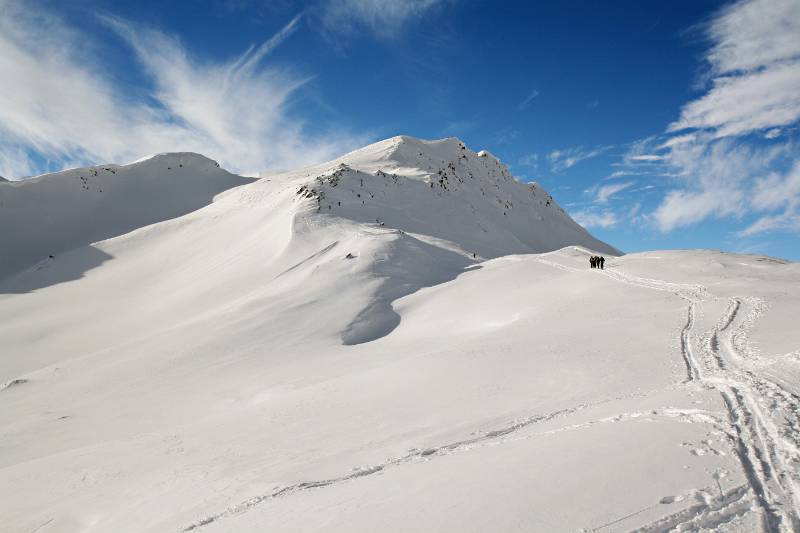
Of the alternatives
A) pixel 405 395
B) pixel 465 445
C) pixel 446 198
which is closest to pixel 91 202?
pixel 446 198

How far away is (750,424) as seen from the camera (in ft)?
23.3

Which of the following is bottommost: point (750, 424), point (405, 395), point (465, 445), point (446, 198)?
point (465, 445)

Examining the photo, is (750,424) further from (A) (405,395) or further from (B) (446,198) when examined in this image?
(B) (446,198)

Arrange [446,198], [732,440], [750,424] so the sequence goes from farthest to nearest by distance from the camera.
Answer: [446,198] → [750,424] → [732,440]

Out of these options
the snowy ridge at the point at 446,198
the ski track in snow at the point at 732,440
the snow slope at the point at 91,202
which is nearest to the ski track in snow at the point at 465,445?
the ski track in snow at the point at 732,440

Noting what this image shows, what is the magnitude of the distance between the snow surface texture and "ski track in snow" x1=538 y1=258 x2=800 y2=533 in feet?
0.15

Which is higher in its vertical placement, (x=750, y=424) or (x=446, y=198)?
(x=446, y=198)

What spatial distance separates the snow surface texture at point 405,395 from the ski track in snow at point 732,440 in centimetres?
5

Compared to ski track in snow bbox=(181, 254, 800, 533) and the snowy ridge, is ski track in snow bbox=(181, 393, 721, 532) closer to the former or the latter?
ski track in snow bbox=(181, 254, 800, 533)

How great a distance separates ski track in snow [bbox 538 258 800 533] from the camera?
194 inches

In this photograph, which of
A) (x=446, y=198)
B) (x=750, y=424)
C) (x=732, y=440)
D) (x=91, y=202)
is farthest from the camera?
(x=91, y=202)

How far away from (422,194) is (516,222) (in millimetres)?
15246

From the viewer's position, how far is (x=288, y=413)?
12.3 m

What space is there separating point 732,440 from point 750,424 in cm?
84
